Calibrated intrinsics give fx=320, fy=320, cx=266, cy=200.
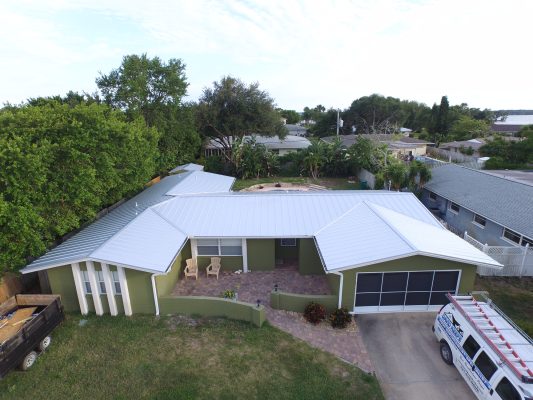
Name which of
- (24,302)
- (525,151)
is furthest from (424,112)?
(24,302)

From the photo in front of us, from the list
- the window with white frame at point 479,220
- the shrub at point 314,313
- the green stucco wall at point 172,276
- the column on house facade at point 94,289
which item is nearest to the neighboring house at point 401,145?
the window with white frame at point 479,220

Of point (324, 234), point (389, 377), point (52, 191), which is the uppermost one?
point (52, 191)

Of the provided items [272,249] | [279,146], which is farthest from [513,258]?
[279,146]

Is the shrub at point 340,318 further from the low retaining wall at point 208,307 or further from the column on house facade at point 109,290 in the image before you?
the column on house facade at point 109,290

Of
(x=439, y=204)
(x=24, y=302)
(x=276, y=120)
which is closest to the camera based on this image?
(x=24, y=302)

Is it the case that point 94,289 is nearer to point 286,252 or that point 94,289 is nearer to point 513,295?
point 286,252

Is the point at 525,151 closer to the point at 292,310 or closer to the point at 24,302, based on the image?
the point at 292,310

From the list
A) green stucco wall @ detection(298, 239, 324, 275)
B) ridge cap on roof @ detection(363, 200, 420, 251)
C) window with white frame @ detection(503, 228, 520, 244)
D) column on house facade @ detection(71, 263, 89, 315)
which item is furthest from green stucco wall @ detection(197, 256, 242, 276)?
window with white frame @ detection(503, 228, 520, 244)
